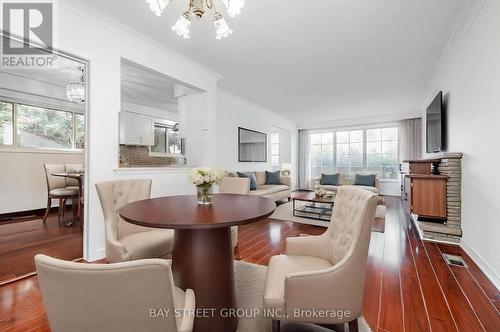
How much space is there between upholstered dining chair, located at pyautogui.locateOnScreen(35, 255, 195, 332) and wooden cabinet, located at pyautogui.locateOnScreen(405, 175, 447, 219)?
361 cm

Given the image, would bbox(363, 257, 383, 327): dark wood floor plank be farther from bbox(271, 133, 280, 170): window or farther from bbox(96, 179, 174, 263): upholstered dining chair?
bbox(271, 133, 280, 170): window

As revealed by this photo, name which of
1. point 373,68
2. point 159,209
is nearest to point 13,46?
point 159,209

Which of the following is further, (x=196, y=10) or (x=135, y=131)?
(x=135, y=131)

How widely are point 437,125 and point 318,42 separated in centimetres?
240

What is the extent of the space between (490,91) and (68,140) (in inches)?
264

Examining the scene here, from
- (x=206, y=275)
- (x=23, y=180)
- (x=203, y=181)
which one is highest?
(x=203, y=181)

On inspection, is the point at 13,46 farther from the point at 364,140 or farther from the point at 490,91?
the point at 364,140

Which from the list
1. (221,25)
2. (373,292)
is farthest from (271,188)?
(221,25)

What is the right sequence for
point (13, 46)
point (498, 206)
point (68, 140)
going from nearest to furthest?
point (498, 206) → point (13, 46) → point (68, 140)

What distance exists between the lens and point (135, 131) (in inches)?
115

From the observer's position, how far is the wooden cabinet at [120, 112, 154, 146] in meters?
2.71

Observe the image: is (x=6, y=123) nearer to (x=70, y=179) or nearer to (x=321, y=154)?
(x=70, y=179)

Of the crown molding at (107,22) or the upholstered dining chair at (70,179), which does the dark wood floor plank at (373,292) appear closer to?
the crown molding at (107,22)

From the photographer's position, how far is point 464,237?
271 cm
